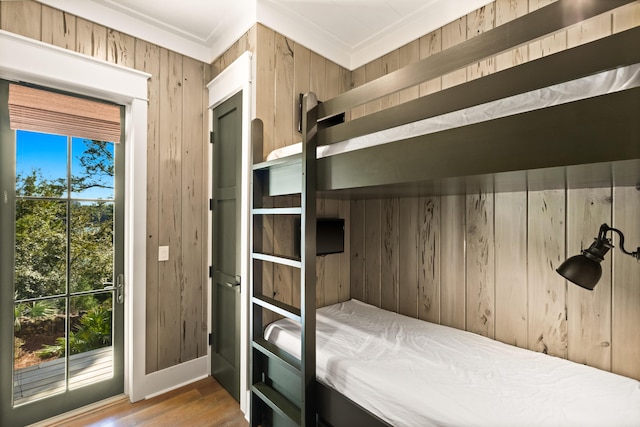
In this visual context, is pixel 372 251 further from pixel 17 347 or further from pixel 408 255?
pixel 17 347

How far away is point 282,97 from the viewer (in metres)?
2.18

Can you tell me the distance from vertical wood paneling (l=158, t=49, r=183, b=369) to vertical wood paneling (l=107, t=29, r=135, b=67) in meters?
0.20

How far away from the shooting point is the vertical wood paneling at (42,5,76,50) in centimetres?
187

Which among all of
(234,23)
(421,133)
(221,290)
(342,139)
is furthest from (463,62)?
(221,290)

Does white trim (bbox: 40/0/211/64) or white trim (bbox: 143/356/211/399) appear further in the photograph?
white trim (bbox: 143/356/211/399)

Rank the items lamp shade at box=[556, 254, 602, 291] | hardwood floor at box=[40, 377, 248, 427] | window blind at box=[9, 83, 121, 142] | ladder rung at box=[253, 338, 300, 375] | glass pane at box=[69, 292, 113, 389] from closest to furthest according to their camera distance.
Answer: lamp shade at box=[556, 254, 602, 291]
ladder rung at box=[253, 338, 300, 375]
window blind at box=[9, 83, 121, 142]
hardwood floor at box=[40, 377, 248, 427]
glass pane at box=[69, 292, 113, 389]

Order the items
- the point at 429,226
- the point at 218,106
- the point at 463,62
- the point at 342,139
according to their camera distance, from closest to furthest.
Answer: the point at 463,62 < the point at 342,139 < the point at 429,226 < the point at 218,106

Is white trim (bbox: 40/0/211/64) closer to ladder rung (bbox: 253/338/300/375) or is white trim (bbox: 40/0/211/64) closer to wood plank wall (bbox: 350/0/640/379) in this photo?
wood plank wall (bbox: 350/0/640/379)

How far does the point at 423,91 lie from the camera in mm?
2143

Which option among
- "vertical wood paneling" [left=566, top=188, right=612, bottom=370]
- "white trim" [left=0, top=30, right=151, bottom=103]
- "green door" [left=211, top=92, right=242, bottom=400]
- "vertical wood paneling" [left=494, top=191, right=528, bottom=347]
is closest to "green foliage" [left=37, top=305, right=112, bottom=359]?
"green door" [left=211, top=92, right=242, bottom=400]

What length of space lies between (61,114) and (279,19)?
1586 millimetres

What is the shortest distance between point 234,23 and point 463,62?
1.85 metres

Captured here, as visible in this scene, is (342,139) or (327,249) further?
(327,249)

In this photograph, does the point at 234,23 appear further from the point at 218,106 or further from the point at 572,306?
the point at 572,306
